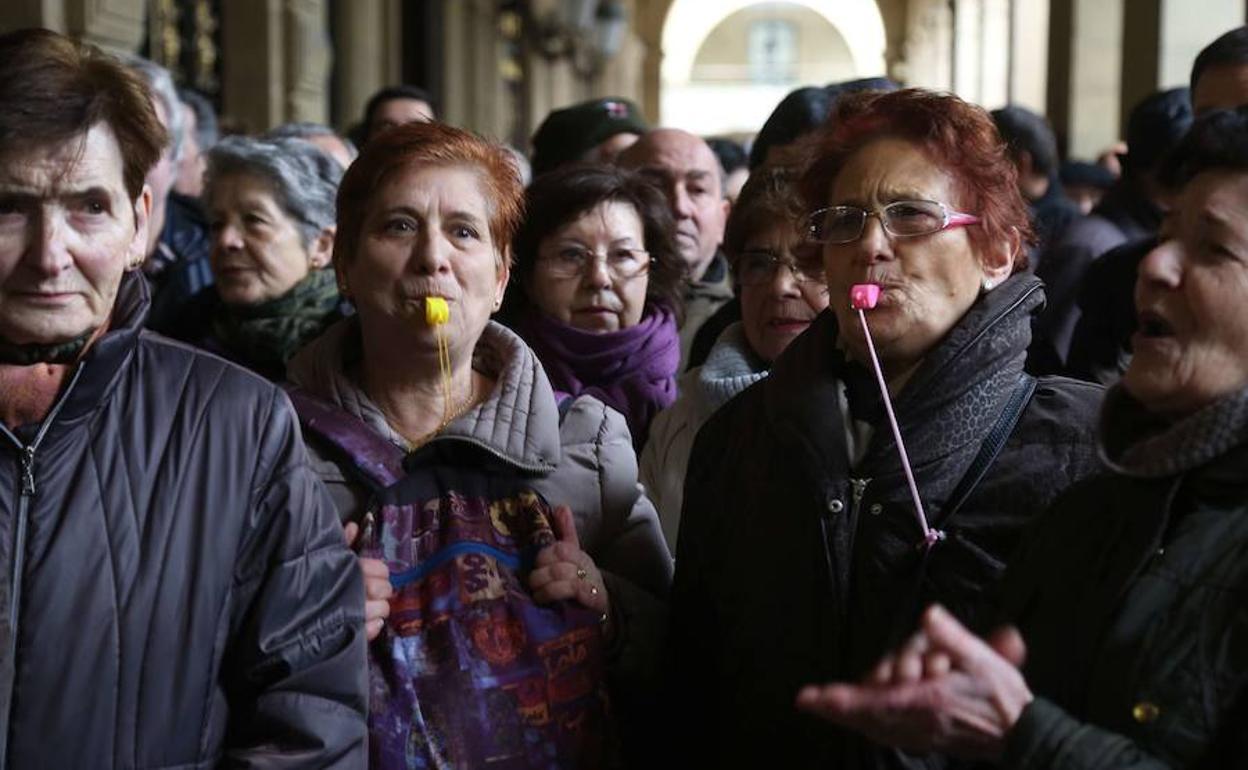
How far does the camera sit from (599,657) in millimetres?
2734

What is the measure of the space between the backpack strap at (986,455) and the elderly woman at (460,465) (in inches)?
23.3

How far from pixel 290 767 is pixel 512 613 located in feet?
1.67

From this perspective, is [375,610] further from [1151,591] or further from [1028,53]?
[1028,53]

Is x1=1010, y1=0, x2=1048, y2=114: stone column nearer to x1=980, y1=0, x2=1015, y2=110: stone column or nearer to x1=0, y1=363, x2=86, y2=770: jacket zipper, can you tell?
x1=980, y1=0, x2=1015, y2=110: stone column

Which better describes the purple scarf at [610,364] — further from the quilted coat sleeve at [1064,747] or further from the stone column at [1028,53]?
the stone column at [1028,53]

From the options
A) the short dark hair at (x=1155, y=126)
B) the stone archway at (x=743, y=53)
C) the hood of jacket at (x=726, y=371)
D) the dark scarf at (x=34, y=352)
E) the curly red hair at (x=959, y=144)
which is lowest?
the stone archway at (x=743, y=53)

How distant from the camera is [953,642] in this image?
1.84 m

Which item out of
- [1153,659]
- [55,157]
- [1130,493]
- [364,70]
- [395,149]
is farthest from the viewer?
[364,70]

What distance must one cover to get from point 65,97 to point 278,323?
1.80m

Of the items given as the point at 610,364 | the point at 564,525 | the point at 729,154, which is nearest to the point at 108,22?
the point at 729,154

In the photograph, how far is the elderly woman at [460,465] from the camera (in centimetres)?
261

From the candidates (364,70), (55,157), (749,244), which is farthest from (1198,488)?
(364,70)

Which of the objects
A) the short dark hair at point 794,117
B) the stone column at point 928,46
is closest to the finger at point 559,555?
the short dark hair at point 794,117

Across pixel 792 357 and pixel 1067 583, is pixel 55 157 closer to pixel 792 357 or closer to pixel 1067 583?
pixel 792 357
